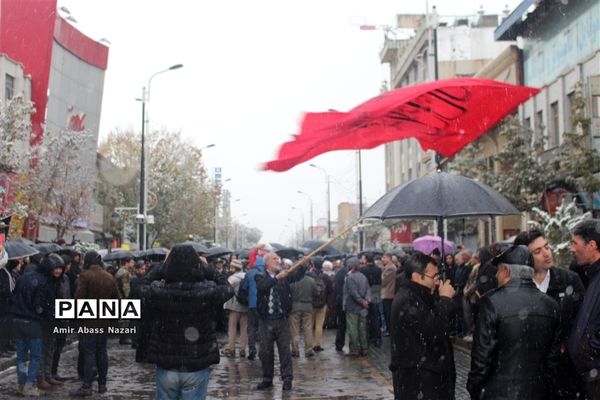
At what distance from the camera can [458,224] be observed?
135 feet

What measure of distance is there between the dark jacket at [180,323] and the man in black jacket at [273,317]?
4.77 metres

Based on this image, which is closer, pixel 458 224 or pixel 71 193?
pixel 71 193

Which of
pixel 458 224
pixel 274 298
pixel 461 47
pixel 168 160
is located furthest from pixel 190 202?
pixel 274 298

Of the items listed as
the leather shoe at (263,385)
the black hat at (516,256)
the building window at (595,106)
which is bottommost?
the leather shoe at (263,385)

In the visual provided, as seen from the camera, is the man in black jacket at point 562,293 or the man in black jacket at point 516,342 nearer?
the man in black jacket at point 516,342

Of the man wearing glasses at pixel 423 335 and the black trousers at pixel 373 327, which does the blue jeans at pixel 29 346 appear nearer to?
the man wearing glasses at pixel 423 335

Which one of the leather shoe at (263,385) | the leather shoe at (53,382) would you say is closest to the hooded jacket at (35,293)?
the leather shoe at (53,382)

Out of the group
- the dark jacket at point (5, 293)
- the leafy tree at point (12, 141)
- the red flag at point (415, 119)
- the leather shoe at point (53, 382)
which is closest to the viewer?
the red flag at point (415, 119)

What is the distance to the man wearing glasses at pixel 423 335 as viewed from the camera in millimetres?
6047

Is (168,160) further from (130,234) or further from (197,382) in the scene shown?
(197,382)

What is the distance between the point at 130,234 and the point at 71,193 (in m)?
23.8

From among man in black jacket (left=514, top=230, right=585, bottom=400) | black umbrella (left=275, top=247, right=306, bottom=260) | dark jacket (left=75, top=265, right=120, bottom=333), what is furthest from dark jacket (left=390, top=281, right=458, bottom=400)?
black umbrella (left=275, top=247, right=306, bottom=260)

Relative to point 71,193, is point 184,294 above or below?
below

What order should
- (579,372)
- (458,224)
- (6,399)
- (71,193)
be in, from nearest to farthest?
1. (579,372)
2. (6,399)
3. (71,193)
4. (458,224)
